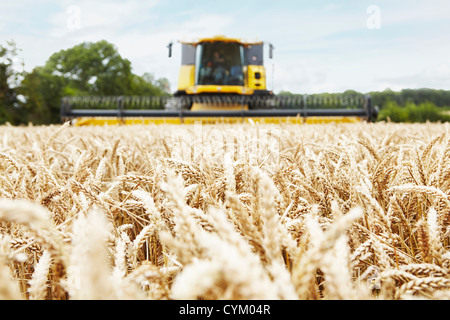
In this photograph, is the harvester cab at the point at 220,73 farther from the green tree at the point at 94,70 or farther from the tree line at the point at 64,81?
the green tree at the point at 94,70

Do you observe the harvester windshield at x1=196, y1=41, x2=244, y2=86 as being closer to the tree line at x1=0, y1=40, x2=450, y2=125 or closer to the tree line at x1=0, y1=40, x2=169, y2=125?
the tree line at x1=0, y1=40, x2=450, y2=125

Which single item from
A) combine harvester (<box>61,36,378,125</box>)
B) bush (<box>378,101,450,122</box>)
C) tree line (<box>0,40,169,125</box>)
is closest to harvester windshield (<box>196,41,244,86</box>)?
combine harvester (<box>61,36,378,125</box>)

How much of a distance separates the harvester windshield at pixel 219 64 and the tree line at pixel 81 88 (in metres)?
13.1

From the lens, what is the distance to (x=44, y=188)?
1186 mm

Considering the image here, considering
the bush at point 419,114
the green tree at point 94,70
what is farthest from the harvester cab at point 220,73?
the green tree at point 94,70

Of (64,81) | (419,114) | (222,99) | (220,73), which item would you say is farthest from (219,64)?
(64,81)

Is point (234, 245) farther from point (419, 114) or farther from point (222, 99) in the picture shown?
point (419, 114)

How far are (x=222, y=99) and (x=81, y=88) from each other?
44125 millimetres

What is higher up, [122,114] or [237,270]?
[122,114]

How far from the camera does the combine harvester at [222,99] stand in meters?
10.1

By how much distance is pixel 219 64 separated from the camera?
1250cm
